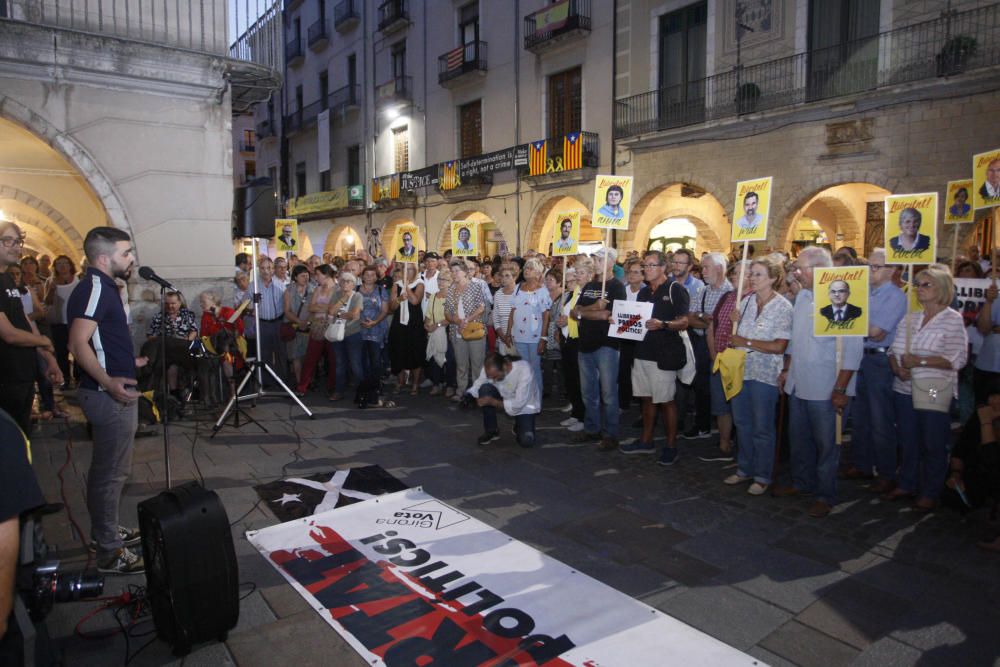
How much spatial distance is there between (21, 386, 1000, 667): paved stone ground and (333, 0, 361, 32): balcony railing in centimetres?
2386

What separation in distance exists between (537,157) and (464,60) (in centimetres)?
531

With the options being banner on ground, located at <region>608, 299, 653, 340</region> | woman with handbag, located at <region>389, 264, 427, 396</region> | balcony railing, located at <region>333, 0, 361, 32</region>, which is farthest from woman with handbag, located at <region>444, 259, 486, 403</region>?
balcony railing, located at <region>333, 0, 361, 32</region>

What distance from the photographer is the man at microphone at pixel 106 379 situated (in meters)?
3.58

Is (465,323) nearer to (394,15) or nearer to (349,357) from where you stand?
(349,357)

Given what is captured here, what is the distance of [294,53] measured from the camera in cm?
3089

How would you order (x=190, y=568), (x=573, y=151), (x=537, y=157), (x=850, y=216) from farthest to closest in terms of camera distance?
(x=537, y=157)
(x=573, y=151)
(x=850, y=216)
(x=190, y=568)

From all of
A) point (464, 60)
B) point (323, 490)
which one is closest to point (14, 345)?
point (323, 490)

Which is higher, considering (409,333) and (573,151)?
(573,151)

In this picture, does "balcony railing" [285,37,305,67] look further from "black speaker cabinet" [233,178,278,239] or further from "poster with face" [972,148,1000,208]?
"poster with face" [972,148,1000,208]

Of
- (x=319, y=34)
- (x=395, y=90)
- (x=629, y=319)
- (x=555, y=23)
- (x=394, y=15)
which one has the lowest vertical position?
(x=629, y=319)

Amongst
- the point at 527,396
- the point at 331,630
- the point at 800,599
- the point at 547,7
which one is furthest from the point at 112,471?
the point at 547,7

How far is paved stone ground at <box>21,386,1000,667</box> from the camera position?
9.92 feet

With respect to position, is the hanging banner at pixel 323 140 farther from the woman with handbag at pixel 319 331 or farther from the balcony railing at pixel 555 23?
the woman with handbag at pixel 319 331

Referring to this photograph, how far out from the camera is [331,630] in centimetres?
313
